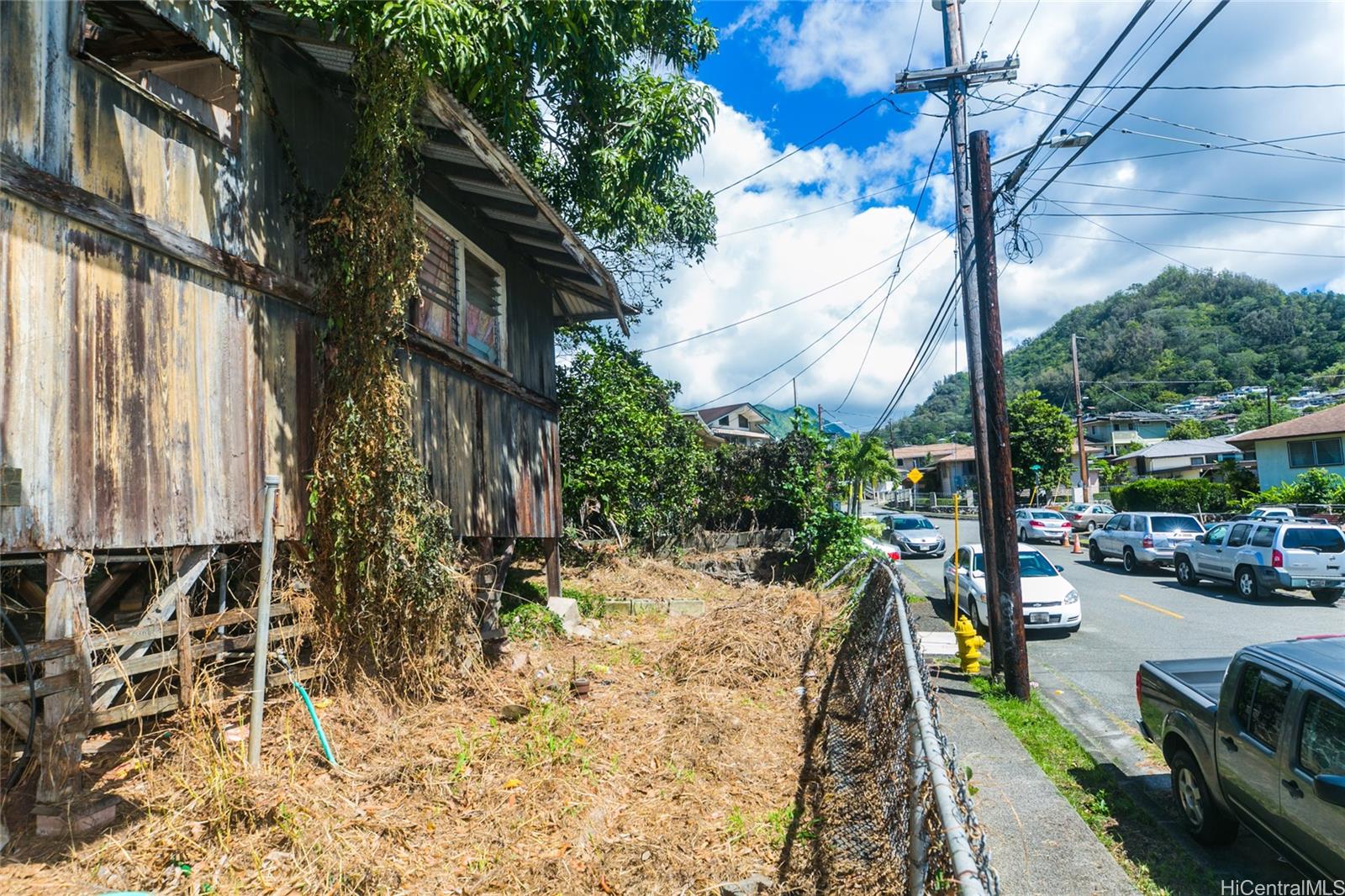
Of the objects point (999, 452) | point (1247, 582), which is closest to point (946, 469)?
point (1247, 582)

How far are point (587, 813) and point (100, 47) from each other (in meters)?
5.75

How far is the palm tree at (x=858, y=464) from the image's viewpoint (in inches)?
757

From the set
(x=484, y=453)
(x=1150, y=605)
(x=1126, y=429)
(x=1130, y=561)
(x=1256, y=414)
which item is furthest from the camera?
(x=1126, y=429)

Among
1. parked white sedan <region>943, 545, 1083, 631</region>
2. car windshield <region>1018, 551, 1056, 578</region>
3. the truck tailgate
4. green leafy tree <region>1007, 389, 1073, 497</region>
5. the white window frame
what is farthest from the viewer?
green leafy tree <region>1007, 389, 1073, 497</region>

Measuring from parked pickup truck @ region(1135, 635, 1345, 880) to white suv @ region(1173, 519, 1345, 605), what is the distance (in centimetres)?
1255

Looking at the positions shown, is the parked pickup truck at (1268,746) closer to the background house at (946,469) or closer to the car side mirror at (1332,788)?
the car side mirror at (1332,788)

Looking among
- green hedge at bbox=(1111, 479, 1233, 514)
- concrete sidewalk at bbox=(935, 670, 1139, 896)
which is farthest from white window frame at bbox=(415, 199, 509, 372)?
green hedge at bbox=(1111, 479, 1233, 514)

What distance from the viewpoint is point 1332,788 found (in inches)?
154

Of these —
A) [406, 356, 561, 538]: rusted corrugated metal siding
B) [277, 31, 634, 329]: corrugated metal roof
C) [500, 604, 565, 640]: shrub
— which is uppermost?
[277, 31, 634, 329]: corrugated metal roof

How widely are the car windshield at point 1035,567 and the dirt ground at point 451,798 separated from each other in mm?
8044

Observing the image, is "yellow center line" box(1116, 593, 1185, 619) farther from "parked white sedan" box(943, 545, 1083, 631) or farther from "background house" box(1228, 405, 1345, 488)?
"background house" box(1228, 405, 1345, 488)

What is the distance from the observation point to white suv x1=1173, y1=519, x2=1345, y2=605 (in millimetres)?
15586

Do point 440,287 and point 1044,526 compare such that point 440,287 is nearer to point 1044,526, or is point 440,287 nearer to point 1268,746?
point 1268,746

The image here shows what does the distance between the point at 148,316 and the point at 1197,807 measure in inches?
315
